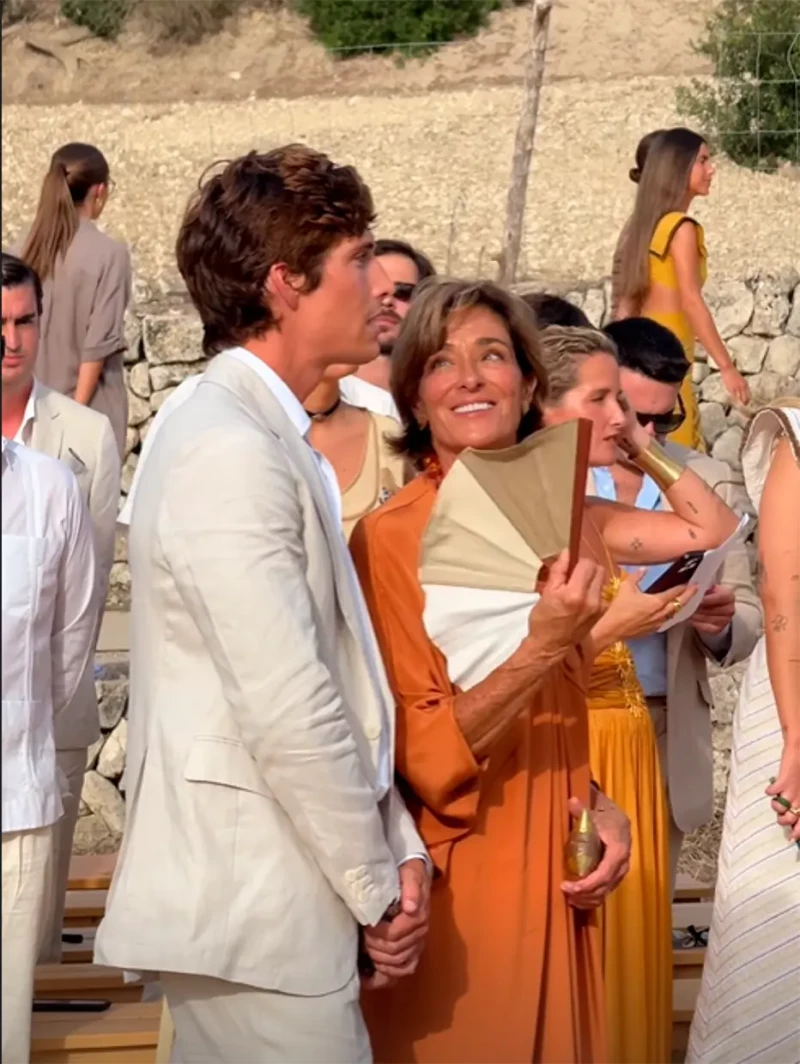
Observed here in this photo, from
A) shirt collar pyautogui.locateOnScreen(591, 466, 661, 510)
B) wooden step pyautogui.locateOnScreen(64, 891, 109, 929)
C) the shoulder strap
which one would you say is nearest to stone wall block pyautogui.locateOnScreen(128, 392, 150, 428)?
the shoulder strap

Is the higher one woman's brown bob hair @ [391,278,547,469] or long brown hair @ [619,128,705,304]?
woman's brown bob hair @ [391,278,547,469]

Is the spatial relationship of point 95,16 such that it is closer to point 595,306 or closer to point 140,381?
point 140,381

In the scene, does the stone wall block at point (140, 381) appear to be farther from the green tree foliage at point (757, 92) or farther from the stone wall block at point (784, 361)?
the green tree foliage at point (757, 92)

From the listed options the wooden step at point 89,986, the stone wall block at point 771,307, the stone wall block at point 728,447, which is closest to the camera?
the wooden step at point 89,986

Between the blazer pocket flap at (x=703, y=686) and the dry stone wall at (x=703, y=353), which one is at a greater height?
the blazer pocket flap at (x=703, y=686)

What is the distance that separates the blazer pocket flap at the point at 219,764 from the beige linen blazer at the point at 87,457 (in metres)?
2.17

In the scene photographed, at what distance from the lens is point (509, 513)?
9.28 ft

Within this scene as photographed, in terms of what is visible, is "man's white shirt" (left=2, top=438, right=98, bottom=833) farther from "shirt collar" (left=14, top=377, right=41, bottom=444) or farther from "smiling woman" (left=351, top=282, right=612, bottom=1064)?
"shirt collar" (left=14, top=377, right=41, bottom=444)

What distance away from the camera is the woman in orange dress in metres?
2.78

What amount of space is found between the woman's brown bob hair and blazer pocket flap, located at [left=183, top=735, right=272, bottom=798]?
90cm

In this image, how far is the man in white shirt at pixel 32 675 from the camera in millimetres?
3236

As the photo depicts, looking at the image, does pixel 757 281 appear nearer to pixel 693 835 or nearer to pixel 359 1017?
pixel 693 835

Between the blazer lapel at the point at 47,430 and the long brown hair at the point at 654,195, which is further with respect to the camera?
the long brown hair at the point at 654,195

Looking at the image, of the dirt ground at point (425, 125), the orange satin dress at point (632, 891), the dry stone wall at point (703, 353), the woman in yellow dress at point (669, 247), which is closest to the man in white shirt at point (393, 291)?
the orange satin dress at point (632, 891)
